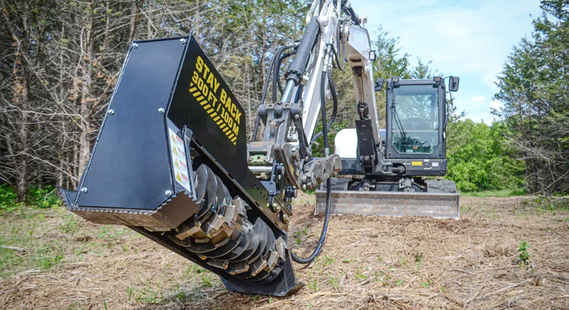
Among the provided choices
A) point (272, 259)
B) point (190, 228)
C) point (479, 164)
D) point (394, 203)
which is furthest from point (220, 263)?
point (479, 164)

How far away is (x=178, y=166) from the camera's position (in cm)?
199

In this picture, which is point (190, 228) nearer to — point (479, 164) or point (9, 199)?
point (9, 199)

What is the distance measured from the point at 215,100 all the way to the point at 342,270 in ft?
7.54

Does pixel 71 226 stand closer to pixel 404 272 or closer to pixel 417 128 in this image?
pixel 404 272

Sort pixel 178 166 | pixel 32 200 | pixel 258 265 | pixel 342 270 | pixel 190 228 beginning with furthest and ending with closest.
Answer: pixel 32 200 < pixel 342 270 < pixel 258 265 < pixel 190 228 < pixel 178 166

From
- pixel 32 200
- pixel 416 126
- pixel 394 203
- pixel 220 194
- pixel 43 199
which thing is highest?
pixel 416 126

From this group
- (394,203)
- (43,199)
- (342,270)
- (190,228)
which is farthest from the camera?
(43,199)

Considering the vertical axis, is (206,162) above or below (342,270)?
above

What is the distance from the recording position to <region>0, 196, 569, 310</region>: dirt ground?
3.16m

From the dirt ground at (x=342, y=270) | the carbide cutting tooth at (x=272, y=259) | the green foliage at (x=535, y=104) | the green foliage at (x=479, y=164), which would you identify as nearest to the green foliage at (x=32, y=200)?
the dirt ground at (x=342, y=270)

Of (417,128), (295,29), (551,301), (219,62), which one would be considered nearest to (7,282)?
(551,301)

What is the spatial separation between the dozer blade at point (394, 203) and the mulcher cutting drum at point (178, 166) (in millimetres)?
4324

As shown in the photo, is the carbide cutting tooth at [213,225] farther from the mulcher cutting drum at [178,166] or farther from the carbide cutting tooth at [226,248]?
the carbide cutting tooth at [226,248]

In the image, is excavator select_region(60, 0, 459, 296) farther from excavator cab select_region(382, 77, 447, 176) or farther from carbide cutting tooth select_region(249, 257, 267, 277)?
excavator cab select_region(382, 77, 447, 176)
